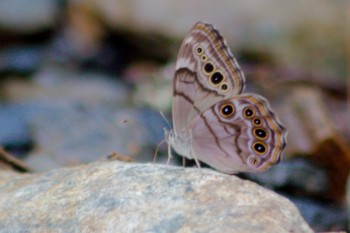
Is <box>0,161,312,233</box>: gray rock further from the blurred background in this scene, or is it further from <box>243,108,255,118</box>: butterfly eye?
the blurred background

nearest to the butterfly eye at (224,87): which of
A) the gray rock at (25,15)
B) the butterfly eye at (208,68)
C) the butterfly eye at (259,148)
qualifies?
the butterfly eye at (208,68)

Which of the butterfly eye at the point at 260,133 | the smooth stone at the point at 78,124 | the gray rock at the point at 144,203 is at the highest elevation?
the butterfly eye at the point at 260,133

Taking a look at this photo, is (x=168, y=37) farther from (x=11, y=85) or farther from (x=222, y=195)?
(x=222, y=195)

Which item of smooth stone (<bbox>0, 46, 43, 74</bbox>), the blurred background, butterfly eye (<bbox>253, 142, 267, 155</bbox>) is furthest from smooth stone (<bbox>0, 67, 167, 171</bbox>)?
butterfly eye (<bbox>253, 142, 267, 155</bbox>)

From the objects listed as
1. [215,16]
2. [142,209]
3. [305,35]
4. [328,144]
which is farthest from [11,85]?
Result: [142,209]

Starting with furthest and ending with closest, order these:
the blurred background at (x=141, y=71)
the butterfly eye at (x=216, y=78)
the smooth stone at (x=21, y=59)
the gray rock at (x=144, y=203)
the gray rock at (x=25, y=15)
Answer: the gray rock at (x=25, y=15) < the smooth stone at (x=21, y=59) < the blurred background at (x=141, y=71) < the butterfly eye at (x=216, y=78) < the gray rock at (x=144, y=203)

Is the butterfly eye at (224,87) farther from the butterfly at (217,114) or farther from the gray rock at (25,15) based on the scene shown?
the gray rock at (25,15)
